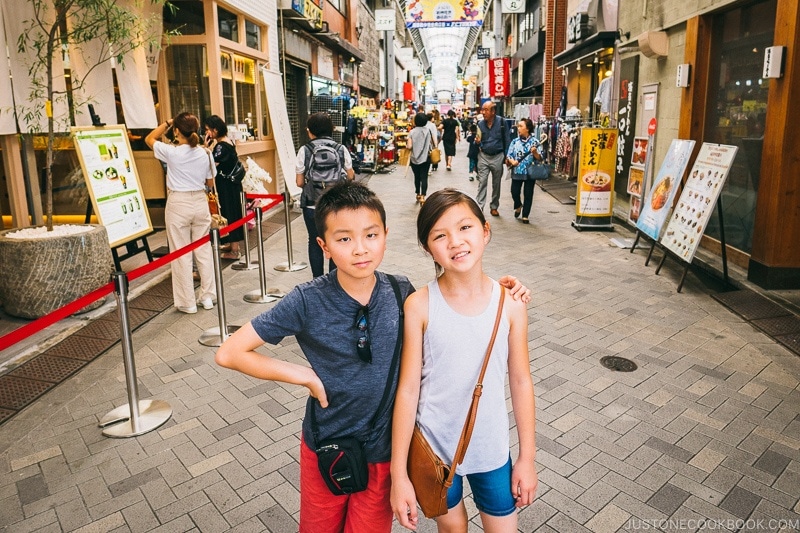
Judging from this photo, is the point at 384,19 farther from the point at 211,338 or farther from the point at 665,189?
the point at 211,338

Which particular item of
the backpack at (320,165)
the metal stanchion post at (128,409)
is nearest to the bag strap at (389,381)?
the metal stanchion post at (128,409)

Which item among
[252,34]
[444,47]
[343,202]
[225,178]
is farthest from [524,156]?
[444,47]

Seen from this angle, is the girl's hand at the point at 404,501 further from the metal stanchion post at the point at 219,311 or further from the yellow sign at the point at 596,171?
the yellow sign at the point at 596,171

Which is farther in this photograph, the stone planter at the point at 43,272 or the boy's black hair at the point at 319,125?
the boy's black hair at the point at 319,125

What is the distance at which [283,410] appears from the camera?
416cm

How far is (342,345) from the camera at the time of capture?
6.24 ft

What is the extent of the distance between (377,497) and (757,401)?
3.34m

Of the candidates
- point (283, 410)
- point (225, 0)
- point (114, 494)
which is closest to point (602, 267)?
point (283, 410)

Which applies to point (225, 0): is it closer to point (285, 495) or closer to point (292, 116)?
point (292, 116)

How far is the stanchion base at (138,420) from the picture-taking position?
12.6ft

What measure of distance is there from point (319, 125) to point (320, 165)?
427mm

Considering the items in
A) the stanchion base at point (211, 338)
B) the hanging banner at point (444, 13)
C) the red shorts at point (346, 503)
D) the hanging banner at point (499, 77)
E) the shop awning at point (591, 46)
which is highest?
the hanging banner at point (444, 13)

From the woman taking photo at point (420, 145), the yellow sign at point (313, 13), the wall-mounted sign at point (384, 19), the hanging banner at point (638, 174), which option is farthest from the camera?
the wall-mounted sign at point (384, 19)

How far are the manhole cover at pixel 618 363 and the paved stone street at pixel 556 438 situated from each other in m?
0.07
